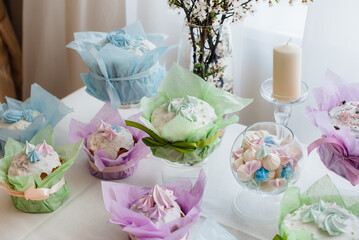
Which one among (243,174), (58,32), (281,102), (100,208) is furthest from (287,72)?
(58,32)

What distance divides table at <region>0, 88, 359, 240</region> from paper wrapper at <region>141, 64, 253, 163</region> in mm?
155

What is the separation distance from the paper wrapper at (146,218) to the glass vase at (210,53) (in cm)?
35

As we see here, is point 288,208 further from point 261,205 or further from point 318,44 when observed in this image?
point 318,44

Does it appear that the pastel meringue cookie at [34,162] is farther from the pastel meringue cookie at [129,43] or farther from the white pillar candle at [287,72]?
the white pillar candle at [287,72]

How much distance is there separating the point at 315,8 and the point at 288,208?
81cm

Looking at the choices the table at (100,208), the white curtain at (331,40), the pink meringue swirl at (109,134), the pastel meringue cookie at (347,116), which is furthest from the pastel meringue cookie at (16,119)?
the white curtain at (331,40)

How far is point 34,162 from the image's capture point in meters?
1.06

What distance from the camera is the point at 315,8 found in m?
1.48

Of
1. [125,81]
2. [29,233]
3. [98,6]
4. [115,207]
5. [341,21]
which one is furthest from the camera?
[98,6]

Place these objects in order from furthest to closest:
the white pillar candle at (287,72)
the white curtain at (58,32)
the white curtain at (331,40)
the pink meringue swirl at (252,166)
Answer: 1. the white curtain at (58,32)
2. the white curtain at (331,40)
3. the white pillar candle at (287,72)
4. the pink meringue swirl at (252,166)

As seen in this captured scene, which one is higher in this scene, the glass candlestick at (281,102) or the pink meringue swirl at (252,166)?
the glass candlestick at (281,102)

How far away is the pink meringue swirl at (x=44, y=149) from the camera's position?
1.09 meters

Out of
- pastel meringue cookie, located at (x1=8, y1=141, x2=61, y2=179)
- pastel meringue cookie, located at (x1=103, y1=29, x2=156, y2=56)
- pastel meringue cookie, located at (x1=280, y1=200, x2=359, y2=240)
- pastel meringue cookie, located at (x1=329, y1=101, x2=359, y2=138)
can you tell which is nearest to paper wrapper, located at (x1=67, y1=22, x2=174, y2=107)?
pastel meringue cookie, located at (x1=103, y1=29, x2=156, y2=56)

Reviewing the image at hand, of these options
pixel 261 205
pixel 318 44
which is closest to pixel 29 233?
pixel 261 205
